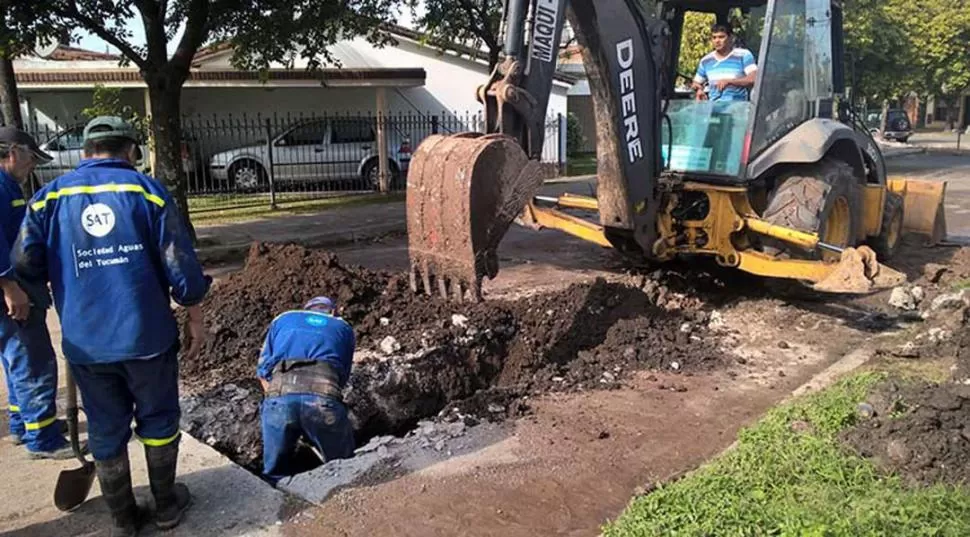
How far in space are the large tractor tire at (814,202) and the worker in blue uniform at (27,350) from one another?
5.59 meters

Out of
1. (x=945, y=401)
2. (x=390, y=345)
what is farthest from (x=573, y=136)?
(x=945, y=401)

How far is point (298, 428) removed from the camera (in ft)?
15.3

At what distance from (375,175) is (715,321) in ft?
44.0

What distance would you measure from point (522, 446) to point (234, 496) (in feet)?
5.34

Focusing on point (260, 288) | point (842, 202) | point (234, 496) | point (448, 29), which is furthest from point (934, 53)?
point (234, 496)

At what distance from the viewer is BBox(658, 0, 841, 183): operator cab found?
7059 millimetres

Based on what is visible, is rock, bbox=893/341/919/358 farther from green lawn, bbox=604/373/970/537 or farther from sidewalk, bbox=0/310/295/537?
sidewalk, bbox=0/310/295/537

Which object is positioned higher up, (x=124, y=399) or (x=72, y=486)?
(x=124, y=399)

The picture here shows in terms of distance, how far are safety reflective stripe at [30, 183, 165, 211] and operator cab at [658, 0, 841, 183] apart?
16.4 feet

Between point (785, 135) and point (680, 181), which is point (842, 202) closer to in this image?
point (785, 135)

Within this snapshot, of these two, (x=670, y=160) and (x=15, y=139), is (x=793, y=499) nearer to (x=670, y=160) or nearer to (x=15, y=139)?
(x=670, y=160)

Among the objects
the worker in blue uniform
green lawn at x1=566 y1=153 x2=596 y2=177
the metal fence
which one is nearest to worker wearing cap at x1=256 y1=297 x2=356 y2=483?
the worker in blue uniform

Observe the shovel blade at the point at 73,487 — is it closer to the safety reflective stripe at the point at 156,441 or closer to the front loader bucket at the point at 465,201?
the safety reflective stripe at the point at 156,441

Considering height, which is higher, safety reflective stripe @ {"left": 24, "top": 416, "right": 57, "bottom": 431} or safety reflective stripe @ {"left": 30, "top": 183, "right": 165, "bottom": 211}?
safety reflective stripe @ {"left": 30, "top": 183, "right": 165, "bottom": 211}
